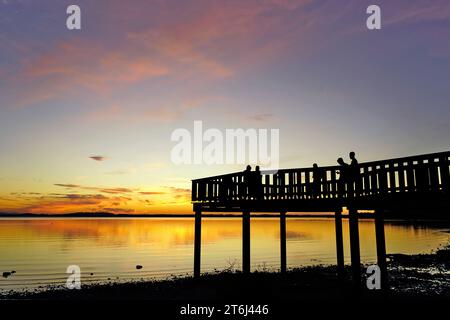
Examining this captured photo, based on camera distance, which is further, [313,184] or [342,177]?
[313,184]

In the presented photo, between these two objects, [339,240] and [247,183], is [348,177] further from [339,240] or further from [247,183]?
[339,240]

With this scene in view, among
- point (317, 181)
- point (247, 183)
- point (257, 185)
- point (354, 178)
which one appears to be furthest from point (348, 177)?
point (247, 183)

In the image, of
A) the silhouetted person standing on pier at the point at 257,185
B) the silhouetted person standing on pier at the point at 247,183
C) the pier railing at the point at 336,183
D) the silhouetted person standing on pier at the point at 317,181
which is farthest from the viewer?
the silhouetted person standing on pier at the point at 247,183

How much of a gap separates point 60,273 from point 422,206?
30.1 meters

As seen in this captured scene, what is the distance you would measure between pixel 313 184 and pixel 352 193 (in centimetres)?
208

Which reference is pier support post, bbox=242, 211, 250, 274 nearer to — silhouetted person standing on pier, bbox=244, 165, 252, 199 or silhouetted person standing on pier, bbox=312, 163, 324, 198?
silhouetted person standing on pier, bbox=244, 165, 252, 199

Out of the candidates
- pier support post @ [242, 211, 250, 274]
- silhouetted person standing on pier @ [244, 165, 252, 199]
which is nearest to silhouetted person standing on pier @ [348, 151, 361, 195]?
silhouetted person standing on pier @ [244, 165, 252, 199]

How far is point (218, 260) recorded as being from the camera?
42031mm

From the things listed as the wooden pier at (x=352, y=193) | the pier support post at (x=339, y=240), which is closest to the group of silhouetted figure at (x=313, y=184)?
the wooden pier at (x=352, y=193)

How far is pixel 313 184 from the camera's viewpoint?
15.7 metres

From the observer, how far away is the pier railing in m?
11.1

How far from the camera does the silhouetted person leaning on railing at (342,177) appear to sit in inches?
549

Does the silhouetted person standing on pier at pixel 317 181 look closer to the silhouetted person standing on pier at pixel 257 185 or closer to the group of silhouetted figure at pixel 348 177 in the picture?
the group of silhouetted figure at pixel 348 177
